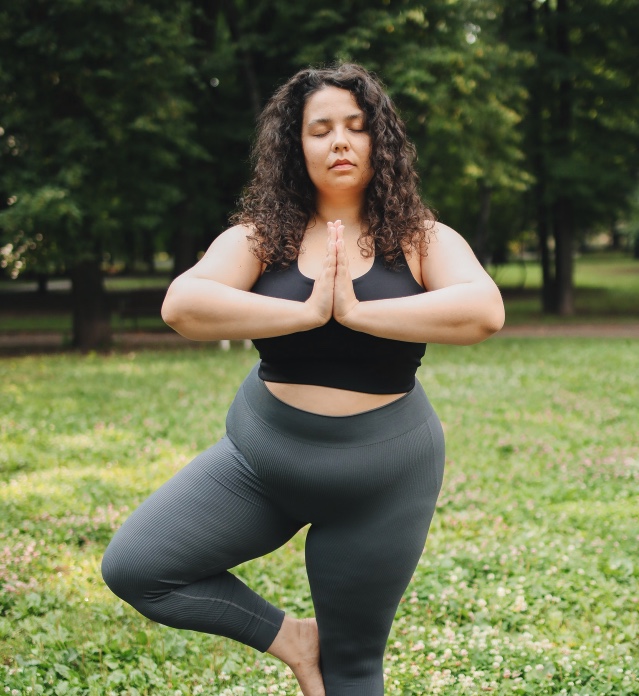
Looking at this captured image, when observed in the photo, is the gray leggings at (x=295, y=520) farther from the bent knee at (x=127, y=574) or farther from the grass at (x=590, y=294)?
the grass at (x=590, y=294)

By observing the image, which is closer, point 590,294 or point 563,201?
point 563,201

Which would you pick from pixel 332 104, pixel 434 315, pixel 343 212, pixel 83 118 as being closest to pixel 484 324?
pixel 434 315

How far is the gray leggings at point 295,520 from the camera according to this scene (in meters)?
2.45

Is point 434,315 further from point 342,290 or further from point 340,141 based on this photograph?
point 340,141

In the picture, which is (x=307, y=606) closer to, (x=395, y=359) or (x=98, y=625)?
(x=98, y=625)

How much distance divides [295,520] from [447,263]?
93 centimetres

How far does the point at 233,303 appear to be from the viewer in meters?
2.34

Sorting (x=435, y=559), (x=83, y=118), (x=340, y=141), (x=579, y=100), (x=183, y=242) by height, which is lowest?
(x=435, y=559)

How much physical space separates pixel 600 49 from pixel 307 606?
21040mm

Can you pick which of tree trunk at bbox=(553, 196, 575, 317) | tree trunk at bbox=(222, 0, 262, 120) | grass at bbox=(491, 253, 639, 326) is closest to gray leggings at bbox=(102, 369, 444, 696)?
tree trunk at bbox=(222, 0, 262, 120)

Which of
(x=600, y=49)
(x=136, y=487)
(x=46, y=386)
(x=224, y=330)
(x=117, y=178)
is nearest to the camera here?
(x=224, y=330)

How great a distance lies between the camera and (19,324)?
81.5ft

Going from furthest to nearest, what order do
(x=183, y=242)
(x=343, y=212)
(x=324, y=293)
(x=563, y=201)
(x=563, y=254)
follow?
(x=563, y=254), (x=563, y=201), (x=183, y=242), (x=343, y=212), (x=324, y=293)

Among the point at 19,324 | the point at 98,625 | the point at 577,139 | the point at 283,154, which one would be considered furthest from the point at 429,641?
the point at 19,324
